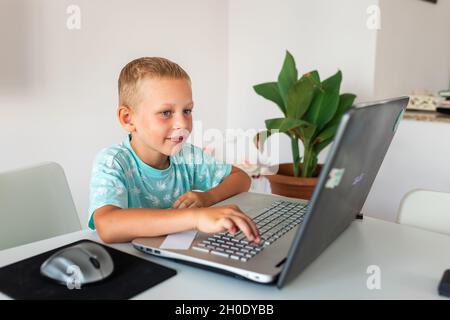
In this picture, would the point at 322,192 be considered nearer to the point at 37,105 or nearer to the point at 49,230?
the point at 49,230

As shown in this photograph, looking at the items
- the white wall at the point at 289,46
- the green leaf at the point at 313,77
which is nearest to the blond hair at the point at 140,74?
the green leaf at the point at 313,77

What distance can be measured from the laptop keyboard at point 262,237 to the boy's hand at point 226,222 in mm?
19

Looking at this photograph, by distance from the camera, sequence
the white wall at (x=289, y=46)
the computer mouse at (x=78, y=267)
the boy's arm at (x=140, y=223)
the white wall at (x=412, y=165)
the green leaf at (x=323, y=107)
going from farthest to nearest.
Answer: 1. the white wall at (x=289, y=46)
2. the white wall at (x=412, y=165)
3. the green leaf at (x=323, y=107)
4. the boy's arm at (x=140, y=223)
5. the computer mouse at (x=78, y=267)

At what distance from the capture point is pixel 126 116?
46.2 inches

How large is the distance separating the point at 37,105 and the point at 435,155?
1.67m

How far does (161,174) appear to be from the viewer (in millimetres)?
1210

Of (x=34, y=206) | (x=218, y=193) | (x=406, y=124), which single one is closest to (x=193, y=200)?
(x=218, y=193)

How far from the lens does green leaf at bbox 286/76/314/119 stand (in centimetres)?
190

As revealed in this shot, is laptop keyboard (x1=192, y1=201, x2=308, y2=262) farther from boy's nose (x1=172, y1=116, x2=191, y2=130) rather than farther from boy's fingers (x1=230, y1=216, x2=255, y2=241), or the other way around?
boy's nose (x1=172, y1=116, x2=191, y2=130)

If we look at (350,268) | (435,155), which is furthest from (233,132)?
(350,268)

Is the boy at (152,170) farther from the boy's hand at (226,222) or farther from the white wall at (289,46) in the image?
the white wall at (289,46)

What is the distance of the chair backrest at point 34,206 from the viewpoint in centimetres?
113

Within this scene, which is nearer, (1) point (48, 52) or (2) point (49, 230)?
(2) point (49, 230)

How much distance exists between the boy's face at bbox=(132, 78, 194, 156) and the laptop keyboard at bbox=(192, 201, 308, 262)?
277 mm
